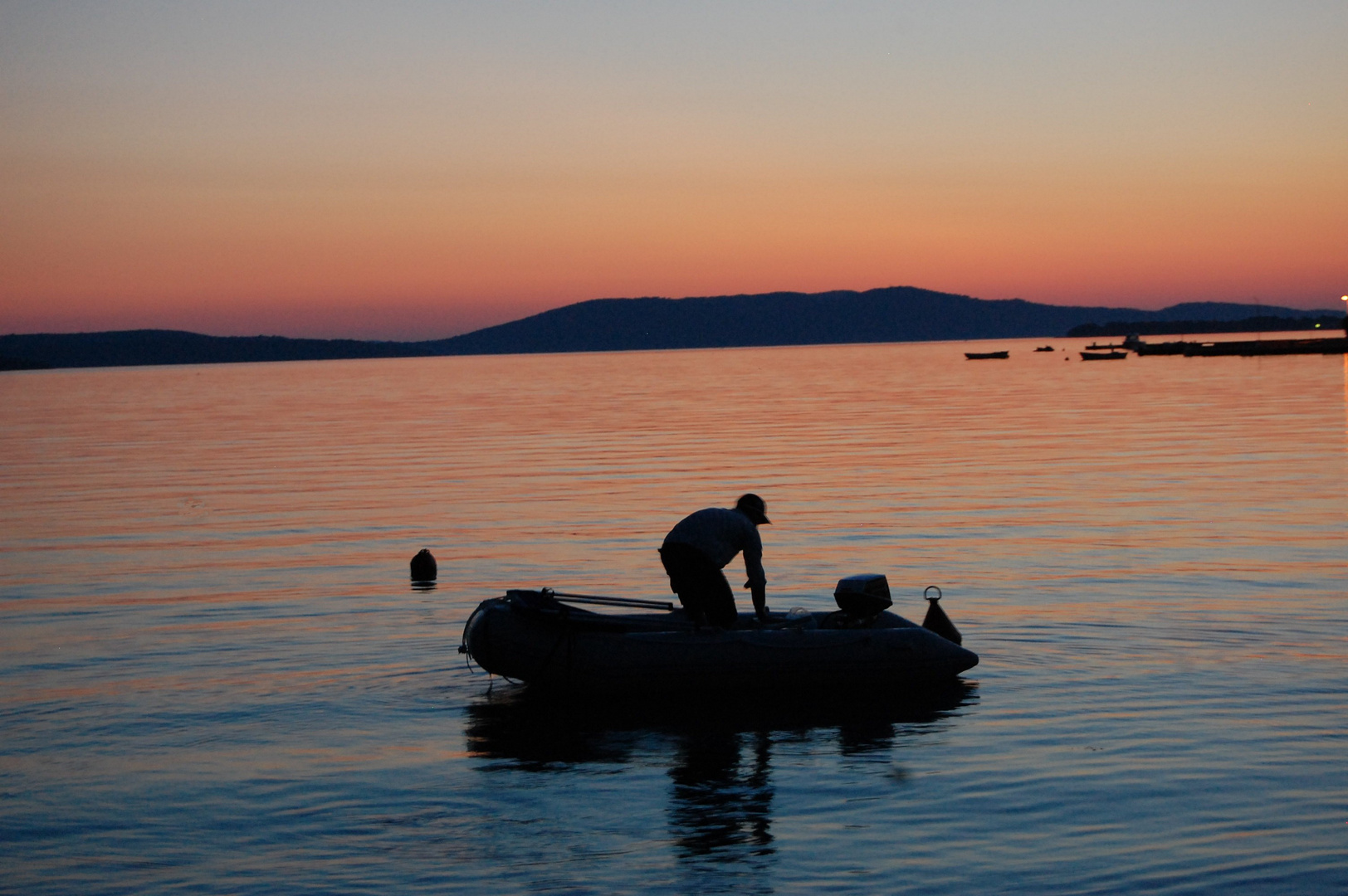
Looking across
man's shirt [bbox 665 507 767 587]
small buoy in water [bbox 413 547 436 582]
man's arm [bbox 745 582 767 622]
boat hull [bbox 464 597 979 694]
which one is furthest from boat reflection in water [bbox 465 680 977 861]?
small buoy in water [bbox 413 547 436 582]

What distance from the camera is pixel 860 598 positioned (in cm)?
1466

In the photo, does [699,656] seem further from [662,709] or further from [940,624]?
[940,624]

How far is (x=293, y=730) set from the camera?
1301 centimetres

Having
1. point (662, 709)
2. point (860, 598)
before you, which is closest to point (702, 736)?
point (662, 709)

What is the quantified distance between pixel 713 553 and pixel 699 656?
1067 millimetres

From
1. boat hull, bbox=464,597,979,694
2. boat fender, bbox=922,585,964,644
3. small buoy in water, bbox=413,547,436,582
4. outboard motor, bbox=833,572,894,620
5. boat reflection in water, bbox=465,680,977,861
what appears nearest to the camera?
boat reflection in water, bbox=465,680,977,861

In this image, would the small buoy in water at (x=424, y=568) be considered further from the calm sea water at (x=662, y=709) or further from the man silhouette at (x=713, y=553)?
the man silhouette at (x=713, y=553)

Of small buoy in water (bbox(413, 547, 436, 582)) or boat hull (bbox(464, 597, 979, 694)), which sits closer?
boat hull (bbox(464, 597, 979, 694))

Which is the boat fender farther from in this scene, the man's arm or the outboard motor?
the man's arm

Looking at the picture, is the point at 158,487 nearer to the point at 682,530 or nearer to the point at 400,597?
the point at 400,597

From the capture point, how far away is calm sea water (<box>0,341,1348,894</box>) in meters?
9.48

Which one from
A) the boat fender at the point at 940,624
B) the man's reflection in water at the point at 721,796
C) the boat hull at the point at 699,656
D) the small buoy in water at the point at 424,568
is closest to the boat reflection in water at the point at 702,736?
the man's reflection in water at the point at 721,796

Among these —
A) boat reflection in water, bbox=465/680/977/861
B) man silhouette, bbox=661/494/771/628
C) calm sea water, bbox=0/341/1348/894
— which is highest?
man silhouette, bbox=661/494/771/628

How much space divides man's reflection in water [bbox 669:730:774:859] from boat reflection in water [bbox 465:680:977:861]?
12 mm
